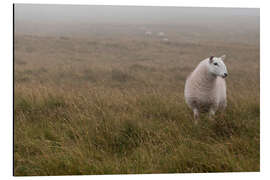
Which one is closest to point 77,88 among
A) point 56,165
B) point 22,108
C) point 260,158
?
point 22,108

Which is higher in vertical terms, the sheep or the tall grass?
the sheep

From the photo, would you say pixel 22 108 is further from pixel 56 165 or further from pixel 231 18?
pixel 231 18

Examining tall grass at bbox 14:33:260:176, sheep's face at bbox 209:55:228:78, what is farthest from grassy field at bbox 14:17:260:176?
sheep's face at bbox 209:55:228:78

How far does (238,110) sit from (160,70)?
3432 mm

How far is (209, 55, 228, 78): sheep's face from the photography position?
15.7 feet

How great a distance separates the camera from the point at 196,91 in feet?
17.7

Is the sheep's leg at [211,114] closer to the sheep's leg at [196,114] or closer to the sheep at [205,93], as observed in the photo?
the sheep at [205,93]

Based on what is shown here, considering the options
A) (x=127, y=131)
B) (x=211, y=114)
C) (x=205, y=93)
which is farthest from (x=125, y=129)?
(x=205, y=93)

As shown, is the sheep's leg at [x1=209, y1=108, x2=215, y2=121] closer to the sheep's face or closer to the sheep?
the sheep

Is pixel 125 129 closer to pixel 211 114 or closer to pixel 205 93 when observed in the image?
pixel 211 114

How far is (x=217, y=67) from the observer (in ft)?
16.2

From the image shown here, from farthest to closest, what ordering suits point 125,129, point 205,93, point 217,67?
point 205,93 → point 217,67 → point 125,129

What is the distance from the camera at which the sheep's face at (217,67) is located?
478cm

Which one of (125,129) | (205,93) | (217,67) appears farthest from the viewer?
(205,93)
